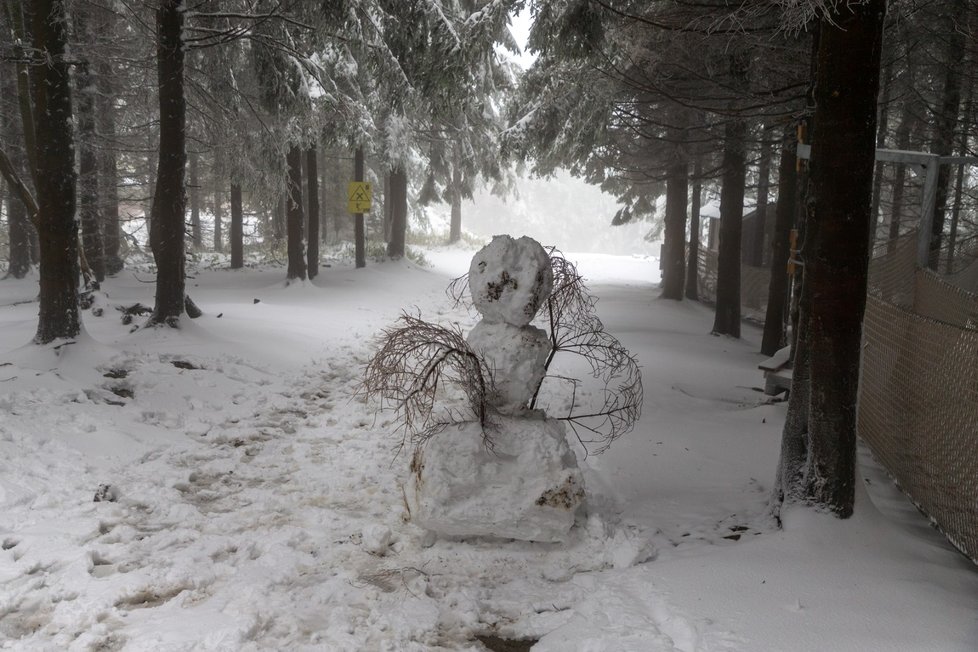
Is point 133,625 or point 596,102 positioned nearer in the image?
point 133,625

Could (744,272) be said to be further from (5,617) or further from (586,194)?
(586,194)

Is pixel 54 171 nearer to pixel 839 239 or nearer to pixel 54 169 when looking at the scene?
pixel 54 169

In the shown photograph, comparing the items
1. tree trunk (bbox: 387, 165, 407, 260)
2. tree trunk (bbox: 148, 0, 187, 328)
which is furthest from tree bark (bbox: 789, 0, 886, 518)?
tree trunk (bbox: 387, 165, 407, 260)

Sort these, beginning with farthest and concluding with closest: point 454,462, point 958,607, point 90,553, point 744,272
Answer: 1. point 744,272
2. point 454,462
3. point 90,553
4. point 958,607

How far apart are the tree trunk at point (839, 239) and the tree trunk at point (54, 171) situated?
24.3 ft

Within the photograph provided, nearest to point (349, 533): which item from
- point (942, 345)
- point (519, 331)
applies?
point (519, 331)

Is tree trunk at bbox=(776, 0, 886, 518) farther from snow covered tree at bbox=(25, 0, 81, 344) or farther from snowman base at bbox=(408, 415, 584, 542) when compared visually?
snow covered tree at bbox=(25, 0, 81, 344)

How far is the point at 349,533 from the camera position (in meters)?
4.76

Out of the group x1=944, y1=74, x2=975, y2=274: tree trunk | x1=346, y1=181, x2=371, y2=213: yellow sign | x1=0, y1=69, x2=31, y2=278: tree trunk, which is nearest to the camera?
x1=944, y1=74, x2=975, y2=274: tree trunk

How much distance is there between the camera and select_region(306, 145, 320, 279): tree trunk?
16719 millimetres

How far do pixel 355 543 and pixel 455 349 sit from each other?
152 cm

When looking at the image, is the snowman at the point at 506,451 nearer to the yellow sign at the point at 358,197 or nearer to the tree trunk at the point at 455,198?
the yellow sign at the point at 358,197

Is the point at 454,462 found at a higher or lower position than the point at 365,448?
higher

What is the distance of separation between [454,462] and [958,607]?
2932 mm
